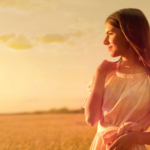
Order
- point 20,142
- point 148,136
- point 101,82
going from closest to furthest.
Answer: point 148,136
point 101,82
point 20,142

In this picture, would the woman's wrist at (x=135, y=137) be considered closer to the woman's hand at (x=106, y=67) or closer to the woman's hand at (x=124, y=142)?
the woman's hand at (x=124, y=142)

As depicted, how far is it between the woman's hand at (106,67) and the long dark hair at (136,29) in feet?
0.75

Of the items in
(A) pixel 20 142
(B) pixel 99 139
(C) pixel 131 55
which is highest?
(C) pixel 131 55

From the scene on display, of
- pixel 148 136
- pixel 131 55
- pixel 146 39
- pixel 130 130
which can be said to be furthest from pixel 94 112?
pixel 146 39

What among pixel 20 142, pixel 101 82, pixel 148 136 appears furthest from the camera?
pixel 20 142

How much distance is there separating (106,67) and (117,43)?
0.21 m

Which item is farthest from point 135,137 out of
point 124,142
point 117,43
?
point 117,43

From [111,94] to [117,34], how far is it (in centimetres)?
47

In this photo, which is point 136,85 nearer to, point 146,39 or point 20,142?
A: point 146,39

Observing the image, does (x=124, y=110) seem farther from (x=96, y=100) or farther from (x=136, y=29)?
(x=136, y=29)

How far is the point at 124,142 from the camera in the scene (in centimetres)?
162

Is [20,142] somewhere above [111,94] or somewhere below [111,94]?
below

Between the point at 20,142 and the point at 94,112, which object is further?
the point at 20,142

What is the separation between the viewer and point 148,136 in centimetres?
165
